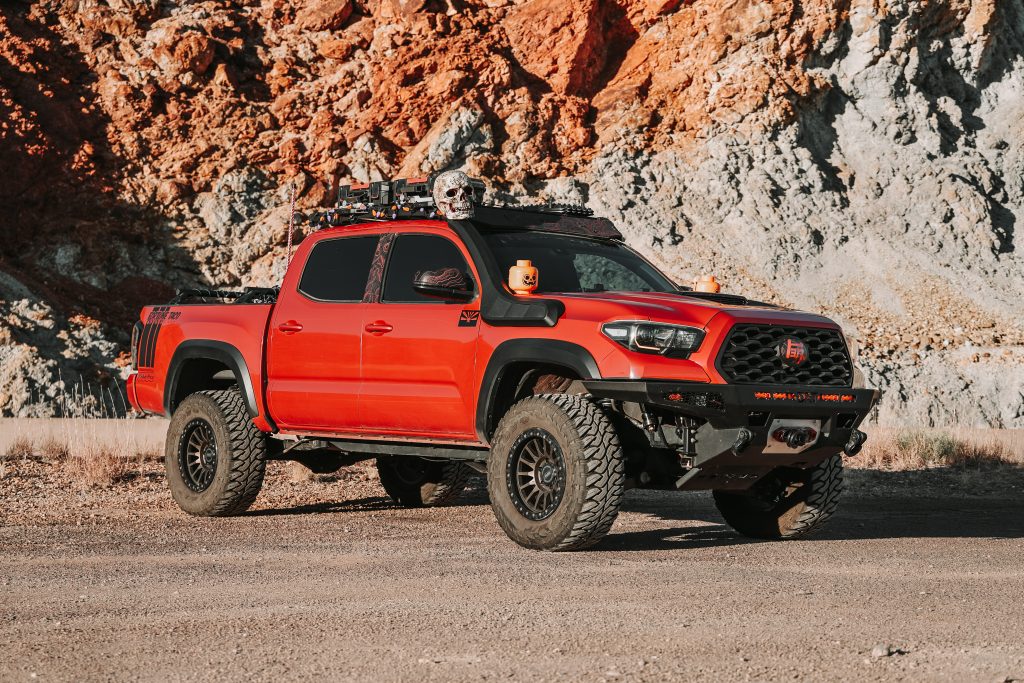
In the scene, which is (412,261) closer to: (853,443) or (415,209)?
(415,209)

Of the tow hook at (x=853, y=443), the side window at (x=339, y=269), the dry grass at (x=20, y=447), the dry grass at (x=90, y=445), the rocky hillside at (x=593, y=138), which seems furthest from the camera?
the rocky hillside at (x=593, y=138)

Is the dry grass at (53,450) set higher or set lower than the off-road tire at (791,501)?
lower

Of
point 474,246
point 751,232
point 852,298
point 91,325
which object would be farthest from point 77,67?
point 474,246

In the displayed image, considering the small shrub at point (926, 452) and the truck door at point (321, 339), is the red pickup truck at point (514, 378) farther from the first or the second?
the small shrub at point (926, 452)

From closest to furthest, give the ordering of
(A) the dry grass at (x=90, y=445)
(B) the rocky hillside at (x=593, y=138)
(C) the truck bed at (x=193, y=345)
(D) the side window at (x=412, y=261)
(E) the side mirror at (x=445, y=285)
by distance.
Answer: (E) the side mirror at (x=445, y=285) → (D) the side window at (x=412, y=261) → (C) the truck bed at (x=193, y=345) → (A) the dry grass at (x=90, y=445) → (B) the rocky hillside at (x=593, y=138)

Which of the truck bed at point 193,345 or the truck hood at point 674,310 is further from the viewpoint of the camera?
the truck bed at point 193,345

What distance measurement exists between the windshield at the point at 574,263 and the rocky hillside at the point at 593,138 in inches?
908

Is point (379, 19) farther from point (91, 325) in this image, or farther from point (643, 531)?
point (643, 531)

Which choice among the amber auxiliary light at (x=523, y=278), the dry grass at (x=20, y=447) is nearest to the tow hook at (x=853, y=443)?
the amber auxiliary light at (x=523, y=278)

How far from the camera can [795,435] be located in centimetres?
824

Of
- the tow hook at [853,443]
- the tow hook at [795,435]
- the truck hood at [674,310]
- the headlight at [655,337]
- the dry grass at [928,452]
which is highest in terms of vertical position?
the truck hood at [674,310]

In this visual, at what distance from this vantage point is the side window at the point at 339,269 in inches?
Result: 386

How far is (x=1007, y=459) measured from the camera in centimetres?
1759

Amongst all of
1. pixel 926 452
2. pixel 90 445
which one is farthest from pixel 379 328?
pixel 926 452
